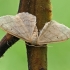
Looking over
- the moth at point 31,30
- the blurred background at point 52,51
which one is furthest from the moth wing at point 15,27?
the blurred background at point 52,51

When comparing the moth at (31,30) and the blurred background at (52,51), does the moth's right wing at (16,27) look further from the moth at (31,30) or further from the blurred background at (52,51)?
the blurred background at (52,51)

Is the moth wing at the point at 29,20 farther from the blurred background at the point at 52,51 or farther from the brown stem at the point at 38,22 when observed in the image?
the blurred background at the point at 52,51

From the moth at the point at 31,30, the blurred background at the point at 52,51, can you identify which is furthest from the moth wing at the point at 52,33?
the blurred background at the point at 52,51

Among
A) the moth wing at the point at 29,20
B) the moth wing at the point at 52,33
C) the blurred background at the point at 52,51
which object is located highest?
the moth wing at the point at 29,20

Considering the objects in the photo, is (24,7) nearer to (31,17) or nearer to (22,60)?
(31,17)

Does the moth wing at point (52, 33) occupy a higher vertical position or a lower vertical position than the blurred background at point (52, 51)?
higher

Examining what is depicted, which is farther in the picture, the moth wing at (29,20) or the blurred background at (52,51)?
the blurred background at (52,51)

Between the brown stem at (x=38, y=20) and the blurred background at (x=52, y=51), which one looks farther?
the blurred background at (x=52, y=51)
